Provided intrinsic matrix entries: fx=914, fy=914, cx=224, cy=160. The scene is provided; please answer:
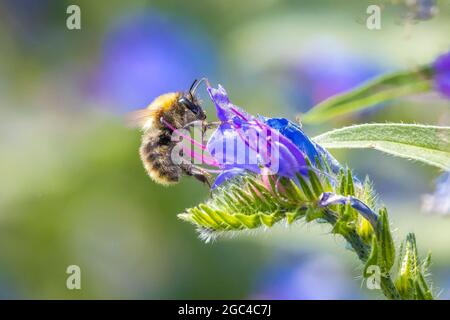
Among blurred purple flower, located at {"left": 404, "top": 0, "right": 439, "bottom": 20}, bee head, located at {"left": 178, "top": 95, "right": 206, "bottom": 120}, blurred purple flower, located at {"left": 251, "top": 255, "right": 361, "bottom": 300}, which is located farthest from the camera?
blurred purple flower, located at {"left": 251, "top": 255, "right": 361, "bottom": 300}

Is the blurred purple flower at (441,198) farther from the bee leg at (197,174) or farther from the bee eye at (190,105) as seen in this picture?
the bee eye at (190,105)

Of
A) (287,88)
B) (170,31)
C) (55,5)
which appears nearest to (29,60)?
(55,5)

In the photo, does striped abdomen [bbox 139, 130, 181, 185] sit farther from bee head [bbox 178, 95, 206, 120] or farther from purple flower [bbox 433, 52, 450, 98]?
purple flower [bbox 433, 52, 450, 98]

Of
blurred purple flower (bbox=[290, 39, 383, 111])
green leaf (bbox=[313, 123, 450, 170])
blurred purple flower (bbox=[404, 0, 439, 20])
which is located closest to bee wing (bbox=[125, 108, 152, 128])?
blurred purple flower (bbox=[404, 0, 439, 20])

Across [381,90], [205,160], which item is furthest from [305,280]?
[205,160]

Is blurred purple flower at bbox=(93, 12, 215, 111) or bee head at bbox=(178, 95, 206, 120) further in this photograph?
blurred purple flower at bbox=(93, 12, 215, 111)

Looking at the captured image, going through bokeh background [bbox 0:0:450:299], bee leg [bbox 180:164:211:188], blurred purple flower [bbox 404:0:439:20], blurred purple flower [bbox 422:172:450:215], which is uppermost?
bokeh background [bbox 0:0:450:299]
